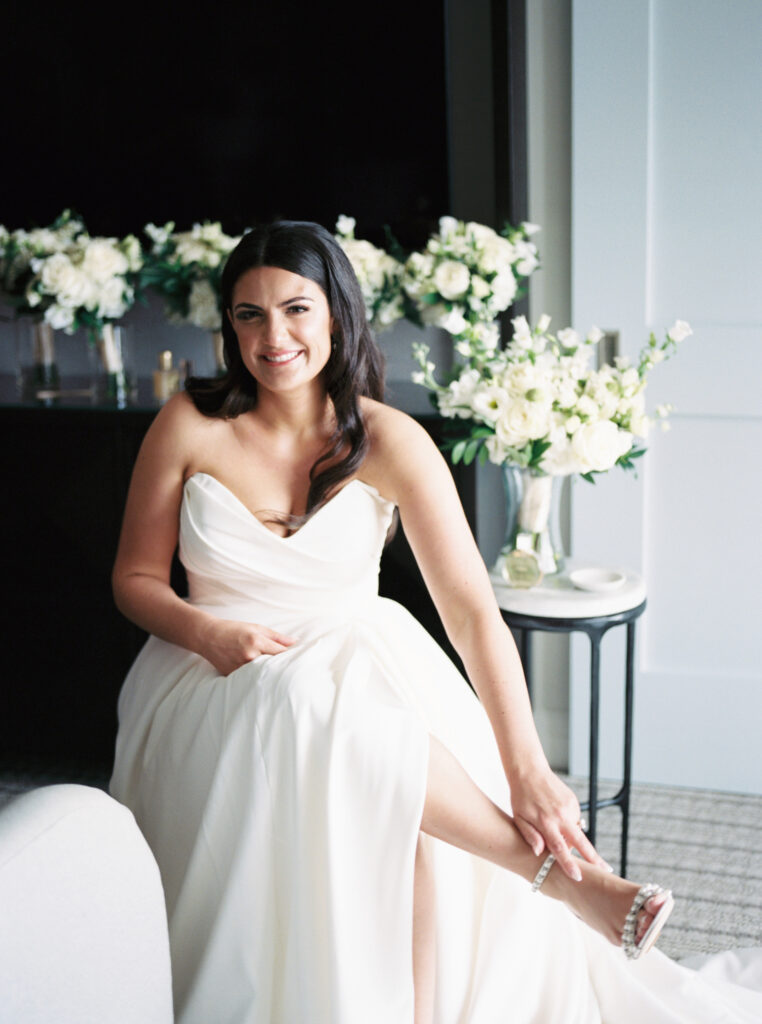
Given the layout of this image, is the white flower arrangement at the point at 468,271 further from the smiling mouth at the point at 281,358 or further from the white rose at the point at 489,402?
the smiling mouth at the point at 281,358

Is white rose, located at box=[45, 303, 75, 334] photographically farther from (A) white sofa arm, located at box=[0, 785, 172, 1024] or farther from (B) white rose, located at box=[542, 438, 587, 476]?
(A) white sofa arm, located at box=[0, 785, 172, 1024]

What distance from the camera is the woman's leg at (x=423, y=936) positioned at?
5.43 ft

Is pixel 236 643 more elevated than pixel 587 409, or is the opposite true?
pixel 587 409

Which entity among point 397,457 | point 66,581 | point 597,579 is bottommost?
point 66,581

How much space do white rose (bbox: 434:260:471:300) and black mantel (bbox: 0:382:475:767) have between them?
673 mm

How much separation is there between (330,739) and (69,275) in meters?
1.65

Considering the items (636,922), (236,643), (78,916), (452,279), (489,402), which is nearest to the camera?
(78,916)

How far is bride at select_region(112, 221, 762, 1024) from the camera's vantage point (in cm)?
158

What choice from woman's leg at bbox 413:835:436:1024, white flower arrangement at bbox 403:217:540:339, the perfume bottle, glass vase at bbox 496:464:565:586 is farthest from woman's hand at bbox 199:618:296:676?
the perfume bottle

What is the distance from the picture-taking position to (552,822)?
1557 millimetres

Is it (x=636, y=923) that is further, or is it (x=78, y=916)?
(x=636, y=923)

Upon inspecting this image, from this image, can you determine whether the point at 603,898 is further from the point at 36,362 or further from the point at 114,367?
the point at 36,362

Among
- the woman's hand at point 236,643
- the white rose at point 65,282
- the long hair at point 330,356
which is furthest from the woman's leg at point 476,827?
the white rose at point 65,282

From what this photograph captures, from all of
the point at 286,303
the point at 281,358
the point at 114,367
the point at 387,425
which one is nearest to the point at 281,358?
the point at 281,358
